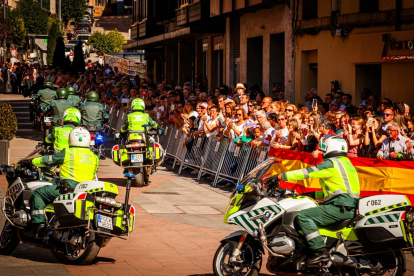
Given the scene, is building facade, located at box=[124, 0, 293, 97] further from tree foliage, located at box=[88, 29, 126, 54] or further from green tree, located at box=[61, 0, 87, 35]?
green tree, located at box=[61, 0, 87, 35]

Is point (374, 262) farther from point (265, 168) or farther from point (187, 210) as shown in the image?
point (187, 210)

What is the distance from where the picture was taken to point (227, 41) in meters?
30.5

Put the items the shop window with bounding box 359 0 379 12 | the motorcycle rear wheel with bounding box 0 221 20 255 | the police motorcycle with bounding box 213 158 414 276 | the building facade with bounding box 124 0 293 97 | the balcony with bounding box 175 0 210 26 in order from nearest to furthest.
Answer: the police motorcycle with bounding box 213 158 414 276 < the motorcycle rear wheel with bounding box 0 221 20 255 < the shop window with bounding box 359 0 379 12 < the building facade with bounding box 124 0 293 97 < the balcony with bounding box 175 0 210 26

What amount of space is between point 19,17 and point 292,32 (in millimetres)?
50393

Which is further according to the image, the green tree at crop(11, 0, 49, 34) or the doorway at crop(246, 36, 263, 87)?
the green tree at crop(11, 0, 49, 34)

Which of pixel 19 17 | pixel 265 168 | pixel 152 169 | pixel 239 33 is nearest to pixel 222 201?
pixel 152 169

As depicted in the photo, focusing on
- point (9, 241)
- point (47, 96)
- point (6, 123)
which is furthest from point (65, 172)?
point (47, 96)

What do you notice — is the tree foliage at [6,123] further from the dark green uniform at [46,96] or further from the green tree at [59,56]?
the green tree at [59,56]

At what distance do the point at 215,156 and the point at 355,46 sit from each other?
486 cm

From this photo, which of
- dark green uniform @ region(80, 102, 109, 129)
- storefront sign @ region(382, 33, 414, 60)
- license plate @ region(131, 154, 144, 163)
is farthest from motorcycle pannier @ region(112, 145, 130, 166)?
storefront sign @ region(382, 33, 414, 60)

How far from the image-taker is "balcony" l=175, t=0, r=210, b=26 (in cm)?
3045

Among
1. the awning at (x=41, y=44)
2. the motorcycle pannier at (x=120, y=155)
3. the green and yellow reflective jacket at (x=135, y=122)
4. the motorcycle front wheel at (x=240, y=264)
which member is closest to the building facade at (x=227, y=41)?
the green and yellow reflective jacket at (x=135, y=122)

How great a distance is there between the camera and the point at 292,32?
23.3 metres

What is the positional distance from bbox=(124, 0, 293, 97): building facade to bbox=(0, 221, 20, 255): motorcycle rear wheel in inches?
574
